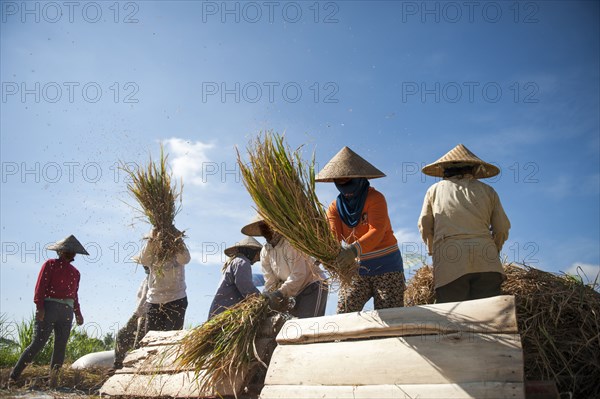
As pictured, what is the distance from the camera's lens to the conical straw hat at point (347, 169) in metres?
4.03

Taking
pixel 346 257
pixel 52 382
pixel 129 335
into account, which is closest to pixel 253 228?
pixel 129 335

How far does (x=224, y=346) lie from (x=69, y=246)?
13.1ft

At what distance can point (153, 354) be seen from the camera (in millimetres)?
4660

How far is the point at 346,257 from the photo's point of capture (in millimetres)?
3488

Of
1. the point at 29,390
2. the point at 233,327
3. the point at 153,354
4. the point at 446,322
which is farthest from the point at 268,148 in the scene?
the point at 29,390

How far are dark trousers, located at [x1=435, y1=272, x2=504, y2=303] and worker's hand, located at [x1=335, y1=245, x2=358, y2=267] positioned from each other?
0.84m

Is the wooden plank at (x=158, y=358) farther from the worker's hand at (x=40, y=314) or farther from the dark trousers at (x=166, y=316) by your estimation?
the worker's hand at (x=40, y=314)

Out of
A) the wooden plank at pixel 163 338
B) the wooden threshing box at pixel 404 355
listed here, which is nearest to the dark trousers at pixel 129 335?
the wooden plank at pixel 163 338

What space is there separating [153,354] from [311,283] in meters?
A: 1.50

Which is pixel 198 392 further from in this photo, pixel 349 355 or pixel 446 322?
pixel 446 322

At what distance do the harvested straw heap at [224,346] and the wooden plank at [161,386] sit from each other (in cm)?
5

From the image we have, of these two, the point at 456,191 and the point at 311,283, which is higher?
the point at 456,191

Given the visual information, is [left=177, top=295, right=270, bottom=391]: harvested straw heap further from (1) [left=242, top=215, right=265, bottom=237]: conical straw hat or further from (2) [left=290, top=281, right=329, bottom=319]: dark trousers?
(1) [left=242, top=215, right=265, bottom=237]: conical straw hat

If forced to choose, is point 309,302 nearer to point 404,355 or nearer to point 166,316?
point 404,355
